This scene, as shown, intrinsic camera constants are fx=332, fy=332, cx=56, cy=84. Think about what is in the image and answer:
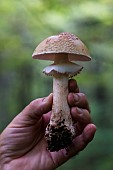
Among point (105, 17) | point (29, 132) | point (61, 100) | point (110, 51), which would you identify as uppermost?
point (105, 17)

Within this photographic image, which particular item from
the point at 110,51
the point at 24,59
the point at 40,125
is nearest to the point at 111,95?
the point at 24,59

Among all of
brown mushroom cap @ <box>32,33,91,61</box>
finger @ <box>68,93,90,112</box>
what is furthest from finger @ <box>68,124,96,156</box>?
brown mushroom cap @ <box>32,33,91,61</box>

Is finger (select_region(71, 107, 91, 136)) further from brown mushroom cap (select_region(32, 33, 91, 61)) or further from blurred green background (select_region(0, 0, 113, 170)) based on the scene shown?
blurred green background (select_region(0, 0, 113, 170))

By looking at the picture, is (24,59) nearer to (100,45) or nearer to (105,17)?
(100,45)

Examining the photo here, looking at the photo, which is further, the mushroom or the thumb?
the thumb

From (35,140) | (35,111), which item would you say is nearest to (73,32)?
(35,140)

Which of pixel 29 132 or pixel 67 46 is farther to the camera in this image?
pixel 29 132
